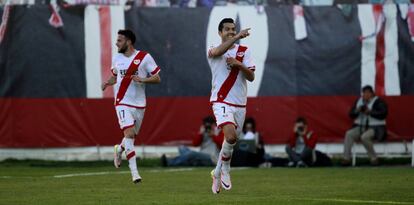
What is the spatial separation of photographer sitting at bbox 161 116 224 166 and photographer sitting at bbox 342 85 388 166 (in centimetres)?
315

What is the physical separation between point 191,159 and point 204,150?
2.77 feet

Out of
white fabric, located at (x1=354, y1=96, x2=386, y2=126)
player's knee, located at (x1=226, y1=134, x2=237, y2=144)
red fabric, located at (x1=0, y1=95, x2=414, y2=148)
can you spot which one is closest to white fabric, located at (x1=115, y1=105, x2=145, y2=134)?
player's knee, located at (x1=226, y1=134, x2=237, y2=144)

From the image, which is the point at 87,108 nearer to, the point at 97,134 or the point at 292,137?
the point at 97,134

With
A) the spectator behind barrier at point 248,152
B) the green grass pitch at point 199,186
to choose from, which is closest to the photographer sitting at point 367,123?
the spectator behind barrier at point 248,152

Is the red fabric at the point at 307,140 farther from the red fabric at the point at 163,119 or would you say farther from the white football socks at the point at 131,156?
the white football socks at the point at 131,156

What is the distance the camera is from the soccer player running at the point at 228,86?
631 inches

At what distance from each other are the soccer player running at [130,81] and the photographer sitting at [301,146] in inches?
313

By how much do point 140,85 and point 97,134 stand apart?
9.72 m

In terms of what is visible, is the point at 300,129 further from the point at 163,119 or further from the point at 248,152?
the point at 163,119

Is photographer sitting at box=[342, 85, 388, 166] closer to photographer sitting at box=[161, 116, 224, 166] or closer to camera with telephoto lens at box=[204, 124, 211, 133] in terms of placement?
photographer sitting at box=[161, 116, 224, 166]

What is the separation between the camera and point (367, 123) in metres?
27.5

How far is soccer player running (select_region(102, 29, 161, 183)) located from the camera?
1859 centimetres

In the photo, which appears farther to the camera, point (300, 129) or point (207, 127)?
point (207, 127)

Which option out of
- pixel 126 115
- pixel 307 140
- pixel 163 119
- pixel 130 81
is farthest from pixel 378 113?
pixel 126 115
